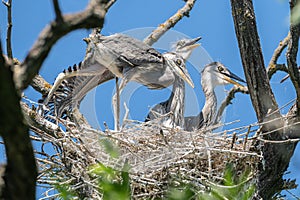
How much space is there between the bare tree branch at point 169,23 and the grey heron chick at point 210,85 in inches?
19.0

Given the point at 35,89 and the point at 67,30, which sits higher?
the point at 35,89

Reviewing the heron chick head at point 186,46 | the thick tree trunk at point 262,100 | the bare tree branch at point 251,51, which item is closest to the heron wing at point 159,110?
the heron chick head at point 186,46

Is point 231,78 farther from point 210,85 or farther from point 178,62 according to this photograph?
point 178,62

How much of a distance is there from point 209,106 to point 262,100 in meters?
1.78

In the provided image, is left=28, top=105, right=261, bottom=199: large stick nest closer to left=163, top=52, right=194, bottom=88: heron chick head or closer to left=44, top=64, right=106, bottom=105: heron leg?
left=44, top=64, right=106, bottom=105: heron leg

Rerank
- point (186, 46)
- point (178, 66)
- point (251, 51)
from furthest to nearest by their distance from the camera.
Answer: point (186, 46) < point (178, 66) < point (251, 51)

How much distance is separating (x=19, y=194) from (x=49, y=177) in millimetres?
2525

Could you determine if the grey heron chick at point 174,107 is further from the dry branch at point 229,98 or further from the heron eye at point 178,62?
the dry branch at point 229,98

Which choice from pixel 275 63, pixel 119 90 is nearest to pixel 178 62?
pixel 119 90

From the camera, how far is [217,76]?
5.46m

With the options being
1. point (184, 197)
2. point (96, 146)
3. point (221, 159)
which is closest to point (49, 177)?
point (96, 146)

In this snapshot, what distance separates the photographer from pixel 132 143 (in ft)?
12.2

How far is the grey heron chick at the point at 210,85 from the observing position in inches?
191

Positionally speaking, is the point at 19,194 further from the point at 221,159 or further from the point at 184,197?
the point at 221,159
